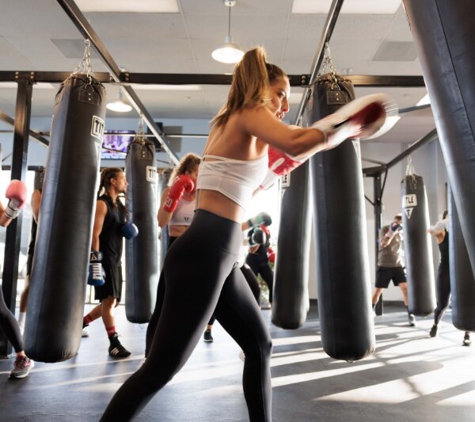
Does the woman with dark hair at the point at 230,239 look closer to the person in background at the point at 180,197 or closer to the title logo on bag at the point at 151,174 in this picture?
the person in background at the point at 180,197


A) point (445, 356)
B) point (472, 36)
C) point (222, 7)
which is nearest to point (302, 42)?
point (222, 7)

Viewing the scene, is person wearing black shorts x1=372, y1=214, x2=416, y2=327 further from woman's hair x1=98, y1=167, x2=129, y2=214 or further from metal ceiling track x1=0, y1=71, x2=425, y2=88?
woman's hair x1=98, y1=167, x2=129, y2=214

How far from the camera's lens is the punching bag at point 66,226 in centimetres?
206

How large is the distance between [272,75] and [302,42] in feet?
13.8

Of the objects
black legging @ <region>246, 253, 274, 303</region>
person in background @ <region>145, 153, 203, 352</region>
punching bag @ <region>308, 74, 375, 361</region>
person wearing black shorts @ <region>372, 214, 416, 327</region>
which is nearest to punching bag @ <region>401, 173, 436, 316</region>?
person wearing black shorts @ <region>372, 214, 416, 327</region>

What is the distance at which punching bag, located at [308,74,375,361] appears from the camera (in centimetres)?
199

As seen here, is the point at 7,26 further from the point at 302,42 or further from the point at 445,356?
the point at 445,356

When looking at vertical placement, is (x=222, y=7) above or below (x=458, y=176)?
above

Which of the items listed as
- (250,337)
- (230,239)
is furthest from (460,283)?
(230,239)

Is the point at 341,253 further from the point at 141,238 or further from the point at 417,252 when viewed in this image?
the point at 417,252

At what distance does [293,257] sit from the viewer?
331 cm

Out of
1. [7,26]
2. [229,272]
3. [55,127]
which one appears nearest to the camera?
[229,272]

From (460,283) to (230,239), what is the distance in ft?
6.29

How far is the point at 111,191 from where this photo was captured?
A: 135 inches
